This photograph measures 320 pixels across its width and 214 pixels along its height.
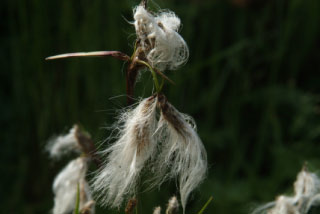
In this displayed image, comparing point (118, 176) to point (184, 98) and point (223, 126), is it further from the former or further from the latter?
point (223, 126)

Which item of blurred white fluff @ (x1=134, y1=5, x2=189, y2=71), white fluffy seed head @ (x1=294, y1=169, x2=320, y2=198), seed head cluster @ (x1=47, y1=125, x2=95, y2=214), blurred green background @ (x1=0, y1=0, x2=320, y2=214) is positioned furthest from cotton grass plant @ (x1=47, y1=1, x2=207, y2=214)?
blurred green background @ (x1=0, y1=0, x2=320, y2=214)

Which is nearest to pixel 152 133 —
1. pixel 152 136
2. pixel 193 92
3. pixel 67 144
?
pixel 152 136

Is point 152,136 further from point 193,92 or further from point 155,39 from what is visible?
point 193,92

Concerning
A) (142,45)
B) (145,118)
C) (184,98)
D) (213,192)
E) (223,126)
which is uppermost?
(142,45)

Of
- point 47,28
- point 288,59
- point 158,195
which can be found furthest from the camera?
point 288,59

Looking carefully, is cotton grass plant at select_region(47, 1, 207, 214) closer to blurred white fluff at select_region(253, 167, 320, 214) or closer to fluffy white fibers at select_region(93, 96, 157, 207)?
fluffy white fibers at select_region(93, 96, 157, 207)

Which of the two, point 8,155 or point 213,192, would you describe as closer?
point 213,192

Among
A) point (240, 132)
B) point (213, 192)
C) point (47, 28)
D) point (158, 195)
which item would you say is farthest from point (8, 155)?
point (240, 132)
